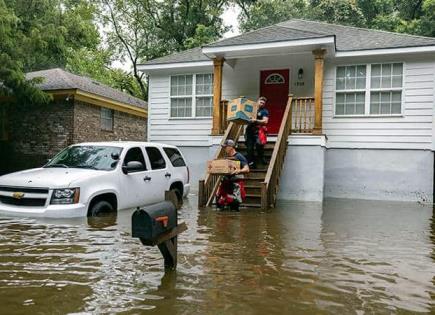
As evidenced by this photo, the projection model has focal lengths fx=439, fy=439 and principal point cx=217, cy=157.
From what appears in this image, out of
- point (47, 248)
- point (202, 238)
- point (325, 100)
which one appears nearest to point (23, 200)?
point (47, 248)

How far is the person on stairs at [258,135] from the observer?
38.4 feet

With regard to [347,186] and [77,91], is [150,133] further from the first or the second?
[347,186]

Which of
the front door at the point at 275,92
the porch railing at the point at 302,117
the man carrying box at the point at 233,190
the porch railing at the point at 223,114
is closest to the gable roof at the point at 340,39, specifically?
the front door at the point at 275,92

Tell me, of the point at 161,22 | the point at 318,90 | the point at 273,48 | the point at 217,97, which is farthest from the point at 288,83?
the point at 161,22

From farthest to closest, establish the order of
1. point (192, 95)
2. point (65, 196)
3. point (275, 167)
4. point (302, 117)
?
point (192, 95) < point (302, 117) < point (275, 167) < point (65, 196)

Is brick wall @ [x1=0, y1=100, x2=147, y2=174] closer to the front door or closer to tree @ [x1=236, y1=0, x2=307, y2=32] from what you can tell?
the front door

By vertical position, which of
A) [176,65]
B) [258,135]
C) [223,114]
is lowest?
[258,135]

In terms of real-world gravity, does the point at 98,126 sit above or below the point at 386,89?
below

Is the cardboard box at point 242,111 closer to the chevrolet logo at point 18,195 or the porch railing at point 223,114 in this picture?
the porch railing at point 223,114

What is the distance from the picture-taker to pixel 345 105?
45.7ft

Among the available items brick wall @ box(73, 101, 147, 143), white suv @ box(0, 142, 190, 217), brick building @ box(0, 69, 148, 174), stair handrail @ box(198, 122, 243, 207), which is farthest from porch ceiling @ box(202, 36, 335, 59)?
brick wall @ box(73, 101, 147, 143)

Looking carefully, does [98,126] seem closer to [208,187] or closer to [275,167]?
[208,187]

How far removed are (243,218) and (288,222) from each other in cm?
91

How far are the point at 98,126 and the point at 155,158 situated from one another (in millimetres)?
9927
